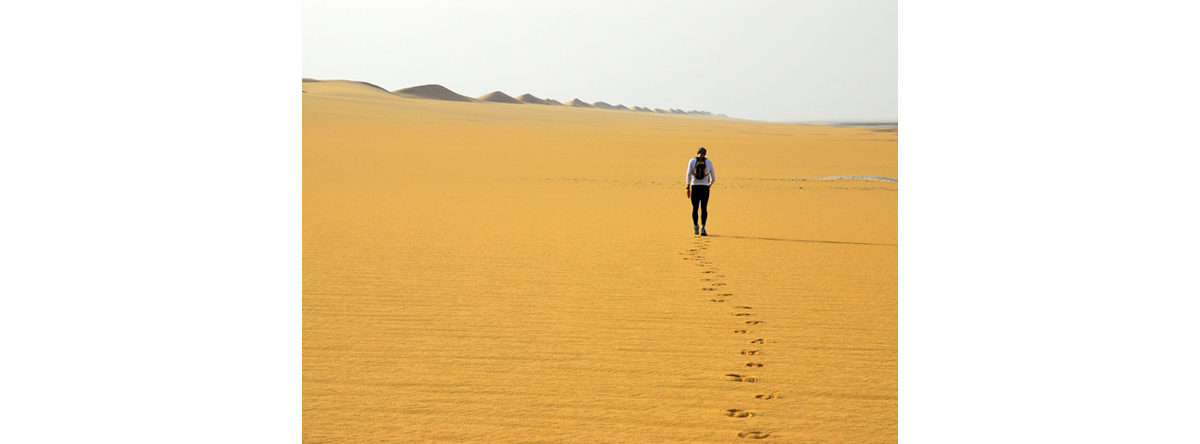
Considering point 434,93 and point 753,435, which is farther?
point 434,93

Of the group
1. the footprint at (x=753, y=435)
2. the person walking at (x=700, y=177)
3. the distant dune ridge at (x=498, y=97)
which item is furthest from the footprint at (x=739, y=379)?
the distant dune ridge at (x=498, y=97)

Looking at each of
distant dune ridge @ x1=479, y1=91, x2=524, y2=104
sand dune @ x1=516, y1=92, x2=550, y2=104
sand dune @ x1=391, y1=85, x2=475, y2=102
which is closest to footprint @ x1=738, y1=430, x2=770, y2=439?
sand dune @ x1=391, y1=85, x2=475, y2=102

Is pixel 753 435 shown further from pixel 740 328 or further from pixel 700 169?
pixel 700 169

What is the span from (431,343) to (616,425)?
82.7 inches

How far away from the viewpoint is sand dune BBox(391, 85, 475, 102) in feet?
375

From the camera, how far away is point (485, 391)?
4.99 metres

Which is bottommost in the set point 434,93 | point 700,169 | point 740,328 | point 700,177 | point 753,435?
point 753,435

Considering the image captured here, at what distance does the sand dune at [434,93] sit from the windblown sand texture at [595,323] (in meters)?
99.6

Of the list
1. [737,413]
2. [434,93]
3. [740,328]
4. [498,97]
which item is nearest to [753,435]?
[737,413]

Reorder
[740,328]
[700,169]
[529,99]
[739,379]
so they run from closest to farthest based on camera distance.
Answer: [739,379] < [740,328] < [700,169] < [529,99]

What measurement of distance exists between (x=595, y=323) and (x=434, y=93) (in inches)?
4542

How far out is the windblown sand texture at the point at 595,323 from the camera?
4.62 m

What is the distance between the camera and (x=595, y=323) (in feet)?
22.0

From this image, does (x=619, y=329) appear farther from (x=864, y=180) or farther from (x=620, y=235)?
(x=864, y=180)
